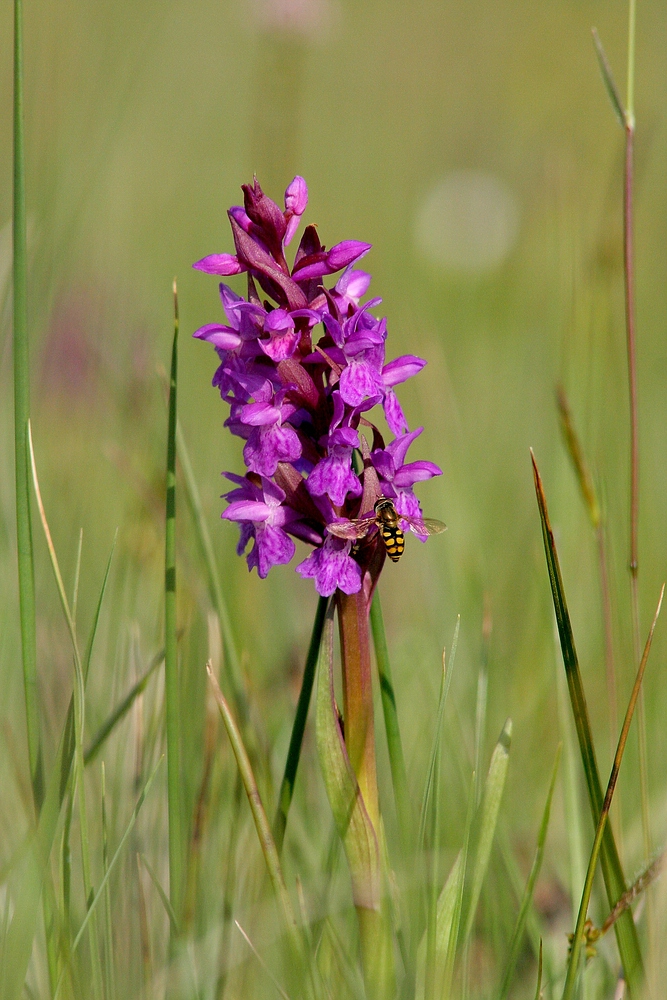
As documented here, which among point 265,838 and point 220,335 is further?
point 220,335

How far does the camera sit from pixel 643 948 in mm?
1207

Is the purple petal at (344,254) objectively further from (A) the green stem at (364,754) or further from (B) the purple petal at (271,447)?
(A) the green stem at (364,754)

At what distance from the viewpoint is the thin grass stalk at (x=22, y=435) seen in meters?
1.04

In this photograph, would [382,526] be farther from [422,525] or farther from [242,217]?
[242,217]

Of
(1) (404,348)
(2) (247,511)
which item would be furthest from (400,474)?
(1) (404,348)

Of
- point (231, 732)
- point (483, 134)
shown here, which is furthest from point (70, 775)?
point (483, 134)

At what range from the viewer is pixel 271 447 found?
108cm

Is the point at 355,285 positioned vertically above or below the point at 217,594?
above

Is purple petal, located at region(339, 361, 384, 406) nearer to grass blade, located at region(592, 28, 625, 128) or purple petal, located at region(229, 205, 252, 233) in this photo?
purple petal, located at region(229, 205, 252, 233)

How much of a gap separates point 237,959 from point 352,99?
7773 mm

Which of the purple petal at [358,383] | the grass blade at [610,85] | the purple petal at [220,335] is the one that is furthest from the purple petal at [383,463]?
the grass blade at [610,85]

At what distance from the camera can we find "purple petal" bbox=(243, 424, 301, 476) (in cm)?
108

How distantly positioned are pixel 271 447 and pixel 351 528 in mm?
142

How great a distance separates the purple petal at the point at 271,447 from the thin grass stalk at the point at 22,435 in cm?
28
